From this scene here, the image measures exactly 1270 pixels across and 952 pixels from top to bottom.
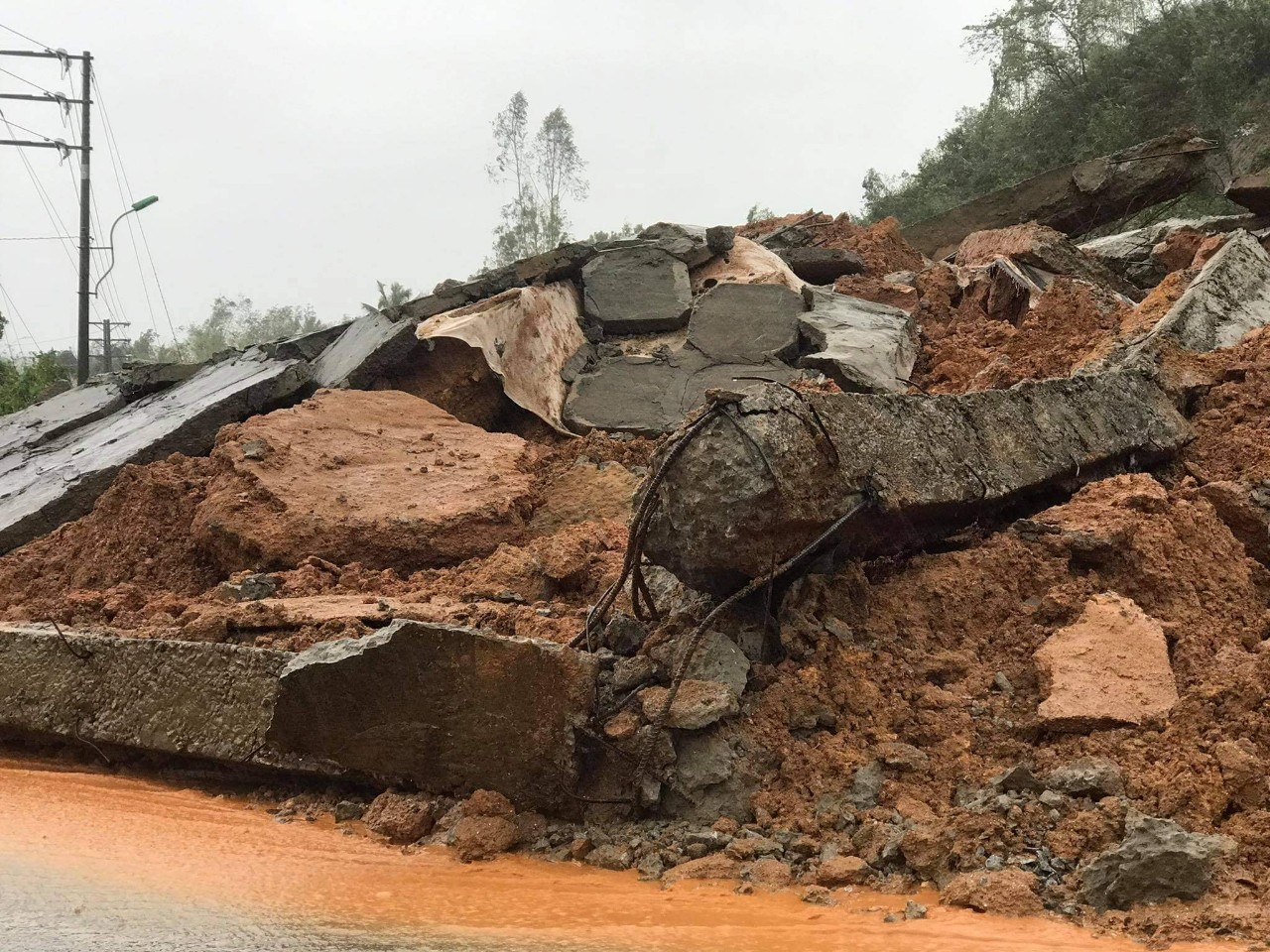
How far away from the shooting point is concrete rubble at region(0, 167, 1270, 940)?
2.67 m

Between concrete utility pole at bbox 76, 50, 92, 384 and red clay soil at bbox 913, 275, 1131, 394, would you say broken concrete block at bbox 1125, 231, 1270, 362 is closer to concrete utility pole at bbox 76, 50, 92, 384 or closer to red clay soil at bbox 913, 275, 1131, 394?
red clay soil at bbox 913, 275, 1131, 394

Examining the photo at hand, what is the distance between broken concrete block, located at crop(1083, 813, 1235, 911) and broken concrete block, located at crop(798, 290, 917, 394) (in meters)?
4.53

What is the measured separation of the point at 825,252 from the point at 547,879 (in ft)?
25.8

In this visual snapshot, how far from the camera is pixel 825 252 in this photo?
971 centimetres

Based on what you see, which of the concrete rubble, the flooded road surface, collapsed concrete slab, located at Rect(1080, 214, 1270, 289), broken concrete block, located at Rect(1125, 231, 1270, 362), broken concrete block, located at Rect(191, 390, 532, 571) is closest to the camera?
the flooded road surface

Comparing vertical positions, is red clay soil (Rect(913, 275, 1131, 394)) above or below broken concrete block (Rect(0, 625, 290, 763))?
above

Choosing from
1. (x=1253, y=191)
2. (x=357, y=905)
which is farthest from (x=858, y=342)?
(x=357, y=905)

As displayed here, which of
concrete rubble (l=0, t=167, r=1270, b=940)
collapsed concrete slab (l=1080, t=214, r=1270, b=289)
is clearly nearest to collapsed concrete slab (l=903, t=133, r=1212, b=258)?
collapsed concrete slab (l=1080, t=214, r=1270, b=289)

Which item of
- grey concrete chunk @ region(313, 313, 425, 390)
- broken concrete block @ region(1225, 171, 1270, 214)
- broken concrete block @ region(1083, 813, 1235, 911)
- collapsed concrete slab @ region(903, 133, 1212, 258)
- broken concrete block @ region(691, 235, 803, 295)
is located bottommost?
broken concrete block @ region(1083, 813, 1235, 911)

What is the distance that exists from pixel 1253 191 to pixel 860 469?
7218 mm

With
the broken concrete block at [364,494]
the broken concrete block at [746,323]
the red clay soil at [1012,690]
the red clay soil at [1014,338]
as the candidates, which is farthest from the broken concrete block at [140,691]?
the broken concrete block at [746,323]

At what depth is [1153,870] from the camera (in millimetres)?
2268

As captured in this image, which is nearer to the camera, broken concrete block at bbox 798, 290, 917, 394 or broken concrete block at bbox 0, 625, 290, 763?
broken concrete block at bbox 0, 625, 290, 763

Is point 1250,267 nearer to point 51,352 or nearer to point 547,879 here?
point 547,879
